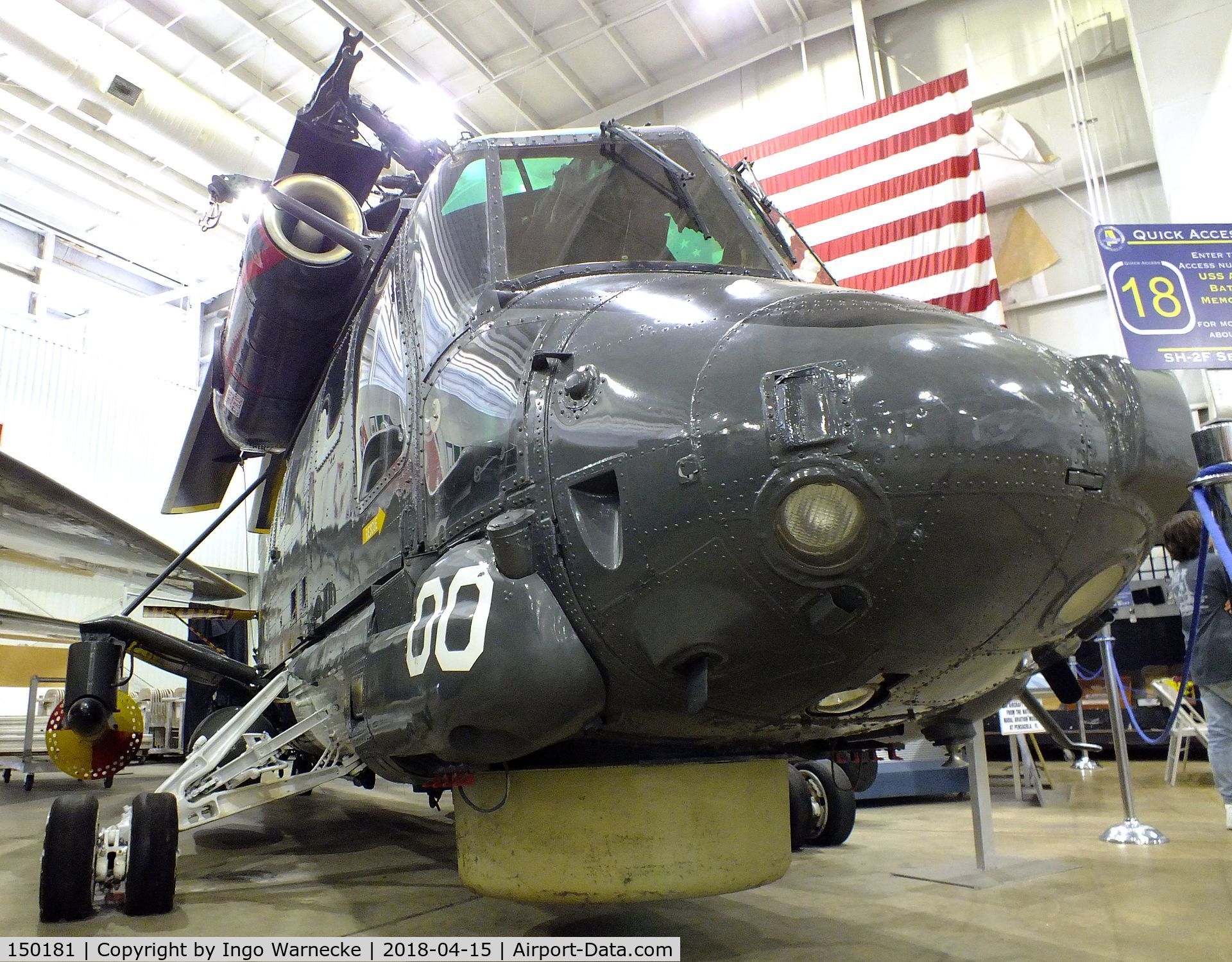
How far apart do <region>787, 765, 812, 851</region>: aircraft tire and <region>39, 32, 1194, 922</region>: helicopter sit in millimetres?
2183

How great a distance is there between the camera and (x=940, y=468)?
1700 millimetres

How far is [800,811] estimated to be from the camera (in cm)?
493

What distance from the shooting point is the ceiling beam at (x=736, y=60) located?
45.7 feet

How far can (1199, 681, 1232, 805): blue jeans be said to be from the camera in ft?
16.2

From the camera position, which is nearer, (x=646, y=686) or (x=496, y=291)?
(x=646, y=686)

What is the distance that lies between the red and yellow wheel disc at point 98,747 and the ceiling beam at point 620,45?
11.3 m

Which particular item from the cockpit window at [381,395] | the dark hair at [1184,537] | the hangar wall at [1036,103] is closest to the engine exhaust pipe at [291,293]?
the cockpit window at [381,395]

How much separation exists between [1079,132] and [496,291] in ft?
41.2

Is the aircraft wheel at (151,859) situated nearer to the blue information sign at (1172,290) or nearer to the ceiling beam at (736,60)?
the blue information sign at (1172,290)

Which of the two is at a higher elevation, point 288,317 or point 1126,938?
point 288,317

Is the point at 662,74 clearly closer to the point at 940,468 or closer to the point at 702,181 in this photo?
the point at 702,181

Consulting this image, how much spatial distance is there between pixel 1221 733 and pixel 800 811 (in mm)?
2401

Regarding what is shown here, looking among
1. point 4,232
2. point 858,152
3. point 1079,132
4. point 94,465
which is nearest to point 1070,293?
point 1079,132

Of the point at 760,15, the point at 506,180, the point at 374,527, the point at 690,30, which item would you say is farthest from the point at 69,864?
the point at 760,15
